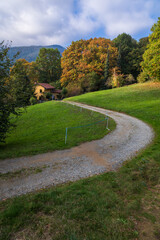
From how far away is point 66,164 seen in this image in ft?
23.8

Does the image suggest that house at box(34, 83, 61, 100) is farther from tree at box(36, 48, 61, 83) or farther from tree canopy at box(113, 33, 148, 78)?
tree canopy at box(113, 33, 148, 78)

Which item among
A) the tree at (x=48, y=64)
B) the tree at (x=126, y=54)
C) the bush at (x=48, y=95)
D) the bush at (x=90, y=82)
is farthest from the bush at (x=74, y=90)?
the tree at (x=48, y=64)

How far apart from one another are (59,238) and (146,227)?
220 centimetres

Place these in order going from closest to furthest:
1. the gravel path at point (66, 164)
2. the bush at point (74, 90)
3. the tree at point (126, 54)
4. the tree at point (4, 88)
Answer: the gravel path at point (66, 164)
the tree at point (4, 88)
the bush at point (74, 90)
the tree at point (126, 54)

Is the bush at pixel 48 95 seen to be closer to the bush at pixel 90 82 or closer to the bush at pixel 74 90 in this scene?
the bush at pixel 74 90

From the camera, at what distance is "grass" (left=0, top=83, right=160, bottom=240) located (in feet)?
10.5

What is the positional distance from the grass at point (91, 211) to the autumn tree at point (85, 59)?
147 feet

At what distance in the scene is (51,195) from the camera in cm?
458

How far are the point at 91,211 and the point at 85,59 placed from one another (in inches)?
2021

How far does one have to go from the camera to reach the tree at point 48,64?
63.9 meters

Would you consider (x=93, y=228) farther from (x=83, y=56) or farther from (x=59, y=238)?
(x=83, y=56)

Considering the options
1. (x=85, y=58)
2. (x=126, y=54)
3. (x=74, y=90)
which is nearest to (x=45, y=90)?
(x=74, y=90)

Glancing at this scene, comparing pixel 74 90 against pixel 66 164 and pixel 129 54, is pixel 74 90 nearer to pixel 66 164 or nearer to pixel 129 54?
pixel 129 54

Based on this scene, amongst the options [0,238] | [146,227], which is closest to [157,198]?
[146,227]
